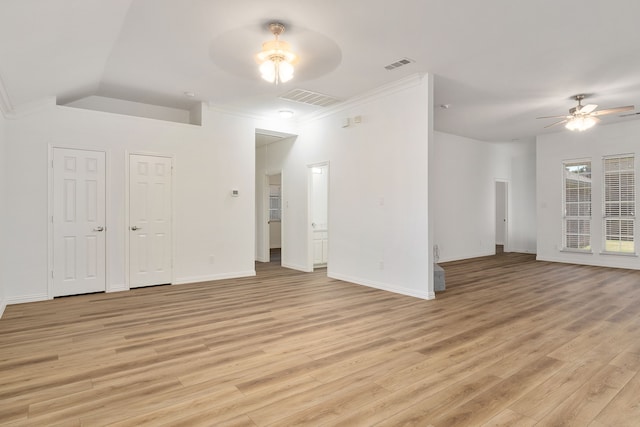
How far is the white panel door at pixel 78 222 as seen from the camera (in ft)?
16.8

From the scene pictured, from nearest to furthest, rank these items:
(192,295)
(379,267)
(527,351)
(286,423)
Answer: (286,423) < (527,351) < (192,295) < (379,267)

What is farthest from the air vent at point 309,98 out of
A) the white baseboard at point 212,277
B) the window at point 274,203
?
the window at point 274,203

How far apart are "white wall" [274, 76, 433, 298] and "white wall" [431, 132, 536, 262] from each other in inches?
103

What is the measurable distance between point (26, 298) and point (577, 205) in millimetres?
10891

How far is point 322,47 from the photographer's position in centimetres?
409

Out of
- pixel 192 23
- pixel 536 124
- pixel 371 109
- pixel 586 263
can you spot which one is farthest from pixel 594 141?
pixel 192 23

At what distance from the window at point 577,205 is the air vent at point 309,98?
6278 mm

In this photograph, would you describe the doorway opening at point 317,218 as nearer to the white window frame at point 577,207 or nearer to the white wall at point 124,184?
the white wall at point 124,184

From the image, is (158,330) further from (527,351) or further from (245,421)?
(527,351)

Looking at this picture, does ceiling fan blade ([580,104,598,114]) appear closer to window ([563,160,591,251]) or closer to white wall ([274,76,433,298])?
white wall ([274,76,433,298])

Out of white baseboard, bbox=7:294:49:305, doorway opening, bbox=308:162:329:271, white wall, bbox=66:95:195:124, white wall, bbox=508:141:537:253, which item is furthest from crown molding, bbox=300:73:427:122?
white wall, bbox=508:141:537:253

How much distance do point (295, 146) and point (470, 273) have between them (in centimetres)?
451

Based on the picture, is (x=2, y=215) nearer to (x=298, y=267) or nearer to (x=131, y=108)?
(x=131, y=108)

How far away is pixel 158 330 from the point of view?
372 centimetres
